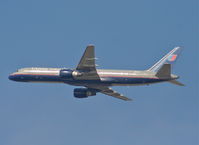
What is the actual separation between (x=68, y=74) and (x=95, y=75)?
543cm

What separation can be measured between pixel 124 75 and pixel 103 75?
4.46 m

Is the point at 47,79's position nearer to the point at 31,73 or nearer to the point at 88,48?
the point at 31,73

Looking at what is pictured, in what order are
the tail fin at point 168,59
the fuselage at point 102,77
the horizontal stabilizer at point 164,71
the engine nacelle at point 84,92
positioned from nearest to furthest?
the horizontal stabilizer at point 164,71
the fuselage at point 102,77
the tail fin at point 168,59
the engine nacelle at point 84,92

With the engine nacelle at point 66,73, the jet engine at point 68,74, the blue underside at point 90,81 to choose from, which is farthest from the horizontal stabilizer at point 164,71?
the engine nacelle at point 66,73

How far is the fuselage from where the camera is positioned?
128m

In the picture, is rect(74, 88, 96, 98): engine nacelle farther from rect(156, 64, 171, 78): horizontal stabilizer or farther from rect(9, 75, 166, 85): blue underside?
rect(156, 64, 171, 78): horizontal stabilizer

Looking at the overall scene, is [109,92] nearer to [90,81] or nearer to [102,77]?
[102,77]

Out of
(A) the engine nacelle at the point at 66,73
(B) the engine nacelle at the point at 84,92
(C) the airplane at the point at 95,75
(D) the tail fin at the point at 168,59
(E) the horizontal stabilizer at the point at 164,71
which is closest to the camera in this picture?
(E) the horizontal stabilizer at the point at 164,71

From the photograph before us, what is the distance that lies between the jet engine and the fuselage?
0.68 metres

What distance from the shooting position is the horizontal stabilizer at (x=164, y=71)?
407 ft

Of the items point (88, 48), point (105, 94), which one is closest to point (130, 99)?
point (105, 94)

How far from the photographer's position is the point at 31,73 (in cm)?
13475

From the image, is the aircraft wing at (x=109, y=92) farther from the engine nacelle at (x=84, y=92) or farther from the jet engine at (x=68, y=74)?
the jet engine at (x=68, y=74)

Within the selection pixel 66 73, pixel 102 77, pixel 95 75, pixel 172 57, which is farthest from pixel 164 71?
pixel 66 73
